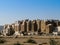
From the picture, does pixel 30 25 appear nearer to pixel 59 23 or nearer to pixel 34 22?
pixel 34 22

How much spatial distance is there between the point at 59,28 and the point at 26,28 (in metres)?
13.9

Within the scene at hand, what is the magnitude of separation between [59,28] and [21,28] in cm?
1708

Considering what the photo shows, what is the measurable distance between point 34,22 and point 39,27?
11.0ft

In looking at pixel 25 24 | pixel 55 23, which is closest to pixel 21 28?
pixel 25 24

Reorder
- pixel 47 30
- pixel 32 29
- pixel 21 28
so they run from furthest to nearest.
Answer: pixel 21 28 < pixel 32 29 < pixel 47 30

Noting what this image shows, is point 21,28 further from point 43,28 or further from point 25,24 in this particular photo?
point 43,28

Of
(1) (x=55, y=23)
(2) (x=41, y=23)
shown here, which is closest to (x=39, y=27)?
(2) (x=41, y=23)

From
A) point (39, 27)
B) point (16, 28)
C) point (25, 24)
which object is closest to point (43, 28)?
point (39, 27)

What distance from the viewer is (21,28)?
86250 millimetres

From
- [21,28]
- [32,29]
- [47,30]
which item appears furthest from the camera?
[21,28]

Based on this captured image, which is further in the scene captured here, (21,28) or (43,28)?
(21,28)

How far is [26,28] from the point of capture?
8362cm

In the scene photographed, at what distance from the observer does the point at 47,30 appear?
7462 cm

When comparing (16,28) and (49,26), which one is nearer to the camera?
(49,26)
